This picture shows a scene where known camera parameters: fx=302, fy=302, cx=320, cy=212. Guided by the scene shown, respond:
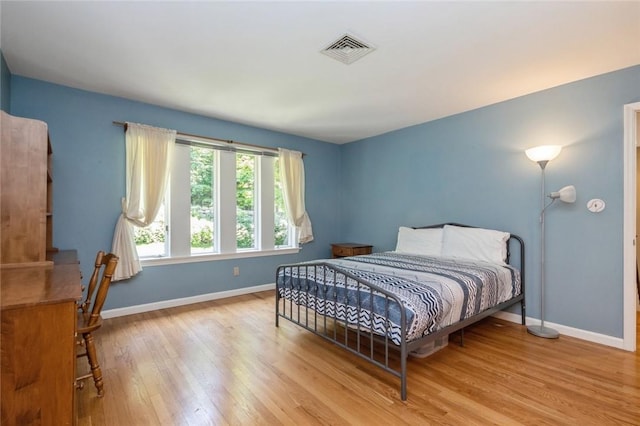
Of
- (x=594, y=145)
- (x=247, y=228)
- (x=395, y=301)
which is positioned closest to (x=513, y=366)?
(x=395, y=301)

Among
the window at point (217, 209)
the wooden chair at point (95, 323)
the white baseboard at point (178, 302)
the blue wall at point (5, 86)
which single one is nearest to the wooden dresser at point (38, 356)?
the wooden chair at point (95, 323)

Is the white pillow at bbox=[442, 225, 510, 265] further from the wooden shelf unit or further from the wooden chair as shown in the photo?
the wooden shelf unit

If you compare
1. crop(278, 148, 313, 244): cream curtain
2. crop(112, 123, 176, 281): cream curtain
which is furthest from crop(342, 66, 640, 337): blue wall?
crop(112, 123, 176, 281): cream curtain

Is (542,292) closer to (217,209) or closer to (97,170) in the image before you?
(217,209)

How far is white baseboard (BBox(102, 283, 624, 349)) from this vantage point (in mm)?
2762

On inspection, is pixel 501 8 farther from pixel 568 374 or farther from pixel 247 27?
pixel 568 374

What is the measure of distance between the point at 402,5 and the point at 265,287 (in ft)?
12.9

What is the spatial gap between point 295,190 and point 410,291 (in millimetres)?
3104

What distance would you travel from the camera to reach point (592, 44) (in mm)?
2303

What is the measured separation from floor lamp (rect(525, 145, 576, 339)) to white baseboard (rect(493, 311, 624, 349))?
68 mm

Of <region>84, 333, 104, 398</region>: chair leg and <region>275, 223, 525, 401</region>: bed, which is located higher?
<region>275, 223, 525, 401</region>: bed

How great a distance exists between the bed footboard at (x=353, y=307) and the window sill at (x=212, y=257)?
1.41 meters

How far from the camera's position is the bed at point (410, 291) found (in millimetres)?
2049

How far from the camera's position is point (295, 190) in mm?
4910
